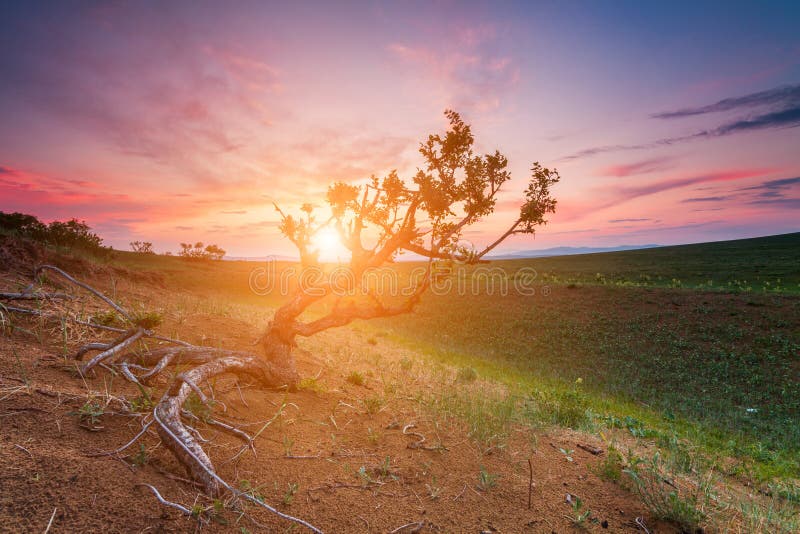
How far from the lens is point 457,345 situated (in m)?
24.1

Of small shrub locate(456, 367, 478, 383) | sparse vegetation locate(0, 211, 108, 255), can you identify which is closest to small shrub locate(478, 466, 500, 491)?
small shrub locate(456, 367, 478, 383)

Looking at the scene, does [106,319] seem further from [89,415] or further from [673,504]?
[673,504]

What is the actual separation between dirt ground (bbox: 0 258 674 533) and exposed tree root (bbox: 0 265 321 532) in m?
0.13

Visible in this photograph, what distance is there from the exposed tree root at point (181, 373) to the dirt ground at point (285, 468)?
13 centimetres

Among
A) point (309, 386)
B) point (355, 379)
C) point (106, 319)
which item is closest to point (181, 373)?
point (309, 386)

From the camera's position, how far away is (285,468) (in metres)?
3.91

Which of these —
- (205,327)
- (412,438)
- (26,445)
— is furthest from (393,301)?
(26,445)

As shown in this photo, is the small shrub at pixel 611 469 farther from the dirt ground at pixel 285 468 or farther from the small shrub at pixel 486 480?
the small shrub at pixel 486 480

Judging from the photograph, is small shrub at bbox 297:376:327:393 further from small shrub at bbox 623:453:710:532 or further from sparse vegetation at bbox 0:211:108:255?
sparse vegetation at bbox 0:211:108:255

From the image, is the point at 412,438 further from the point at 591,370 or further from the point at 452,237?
the point at 591,370

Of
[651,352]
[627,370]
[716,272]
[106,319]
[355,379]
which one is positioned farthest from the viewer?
[716,272]

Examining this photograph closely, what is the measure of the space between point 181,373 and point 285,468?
180 cm

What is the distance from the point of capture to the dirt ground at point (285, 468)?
263cm

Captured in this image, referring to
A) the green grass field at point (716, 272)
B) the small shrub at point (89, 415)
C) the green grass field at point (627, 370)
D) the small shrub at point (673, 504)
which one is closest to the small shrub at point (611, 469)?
the green grass field at point (627, 370)
